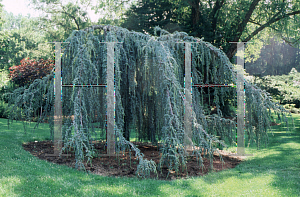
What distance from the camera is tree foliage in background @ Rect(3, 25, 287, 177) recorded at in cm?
358

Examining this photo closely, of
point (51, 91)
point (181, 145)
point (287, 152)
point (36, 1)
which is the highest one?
point (36, 1)

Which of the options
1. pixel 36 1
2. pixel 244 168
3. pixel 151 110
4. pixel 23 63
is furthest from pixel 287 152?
pixel 36 1

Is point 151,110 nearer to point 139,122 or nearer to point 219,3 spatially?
point 139,122

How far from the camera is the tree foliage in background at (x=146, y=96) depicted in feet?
11.8

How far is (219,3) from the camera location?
10242 mm

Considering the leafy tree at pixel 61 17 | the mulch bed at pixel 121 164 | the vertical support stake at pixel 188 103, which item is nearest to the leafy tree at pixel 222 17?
the leafy tree at pixel 61 17

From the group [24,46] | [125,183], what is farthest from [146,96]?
[24,46]

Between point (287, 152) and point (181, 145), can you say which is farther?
point (287, 152)

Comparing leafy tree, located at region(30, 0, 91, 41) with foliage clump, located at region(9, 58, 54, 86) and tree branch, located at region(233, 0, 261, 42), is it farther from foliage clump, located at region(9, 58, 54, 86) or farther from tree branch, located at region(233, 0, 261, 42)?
tree branch, located at region(233, 0, 261, 42)

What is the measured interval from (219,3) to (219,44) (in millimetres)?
1780

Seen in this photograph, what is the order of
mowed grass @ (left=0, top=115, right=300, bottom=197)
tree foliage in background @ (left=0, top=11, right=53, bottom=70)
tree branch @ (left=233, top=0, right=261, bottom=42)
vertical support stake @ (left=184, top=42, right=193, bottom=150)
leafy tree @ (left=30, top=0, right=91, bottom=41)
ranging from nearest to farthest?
mowed grass @ (left=0, top=115, right=300, bottom=197) → vertical support stake @ (left=184, top=42, right=193, bottom=150) → tree branch @ (left=233, top=0, right=261, bottom=42) → leafy tree @ (left=30, top=0, right=91, bottom=41) → tree foliage in background @ (left=0, top=11, right=53, bottom=70)

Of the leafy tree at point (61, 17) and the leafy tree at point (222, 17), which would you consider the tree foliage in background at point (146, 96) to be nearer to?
the leafy tree at point (222, 17)

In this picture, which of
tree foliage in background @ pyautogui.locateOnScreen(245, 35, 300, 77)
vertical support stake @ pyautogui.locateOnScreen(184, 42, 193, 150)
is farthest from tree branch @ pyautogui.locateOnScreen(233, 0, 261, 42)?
tree foliage in background @ pyautogui.locateOnScreen(245, 35, 300, 77)

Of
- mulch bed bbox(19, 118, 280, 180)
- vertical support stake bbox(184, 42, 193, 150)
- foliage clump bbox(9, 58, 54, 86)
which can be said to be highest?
foliage clump bbox(9, 58, 54, 86)
